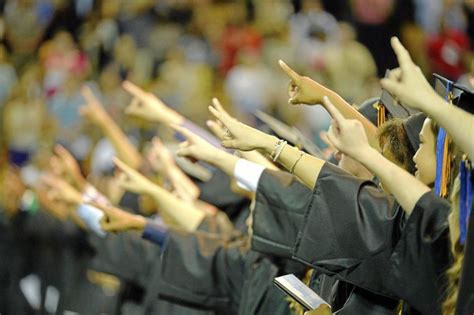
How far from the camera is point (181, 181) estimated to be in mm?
5531

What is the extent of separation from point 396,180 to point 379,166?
0.05 metres

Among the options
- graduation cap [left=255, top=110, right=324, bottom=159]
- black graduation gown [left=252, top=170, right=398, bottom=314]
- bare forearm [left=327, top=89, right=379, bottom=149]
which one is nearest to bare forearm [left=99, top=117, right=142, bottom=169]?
graduation cap [left=255, top=110, right=324, bottom=159]

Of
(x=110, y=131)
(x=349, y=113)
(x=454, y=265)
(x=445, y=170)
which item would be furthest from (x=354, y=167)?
(x=110, y=131)

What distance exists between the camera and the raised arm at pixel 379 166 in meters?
2.96

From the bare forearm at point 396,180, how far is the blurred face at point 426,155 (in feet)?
1.00

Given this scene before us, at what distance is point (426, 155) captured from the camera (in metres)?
3.28

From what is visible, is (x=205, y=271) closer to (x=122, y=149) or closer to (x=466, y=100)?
(x=122, y=149)

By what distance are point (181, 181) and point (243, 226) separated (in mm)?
354

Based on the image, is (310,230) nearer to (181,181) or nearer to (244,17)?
(181,181)

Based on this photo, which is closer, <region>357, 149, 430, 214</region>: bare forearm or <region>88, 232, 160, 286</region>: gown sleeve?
<region>357, 149, 430, 214</region>: bare forearm

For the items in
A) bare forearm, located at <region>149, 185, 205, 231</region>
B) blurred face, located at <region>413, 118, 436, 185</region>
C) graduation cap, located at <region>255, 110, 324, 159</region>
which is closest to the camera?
blurred face, located at <region>413, 118, 436, 185</region>

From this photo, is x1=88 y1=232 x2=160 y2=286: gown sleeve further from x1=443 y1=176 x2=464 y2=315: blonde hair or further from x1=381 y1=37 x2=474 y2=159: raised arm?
x1=381 y1=37 x2=474 y2=159: raised arm

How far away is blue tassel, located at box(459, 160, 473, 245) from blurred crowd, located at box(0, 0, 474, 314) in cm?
360

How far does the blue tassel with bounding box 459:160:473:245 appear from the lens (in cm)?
289
